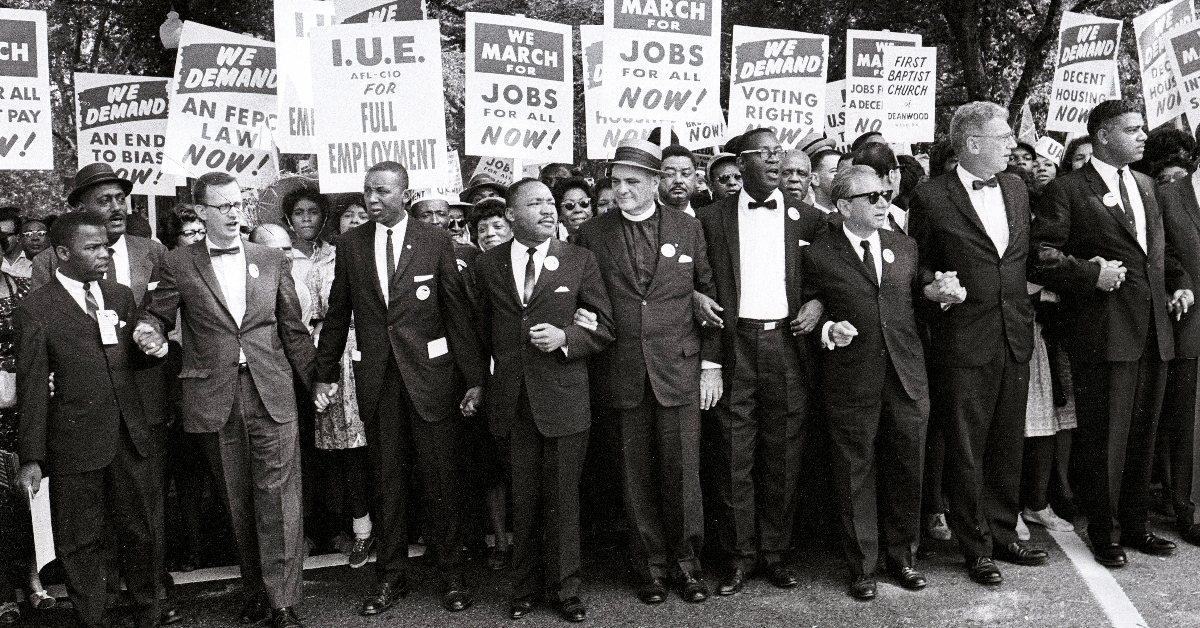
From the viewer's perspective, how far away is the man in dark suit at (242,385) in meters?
5.63

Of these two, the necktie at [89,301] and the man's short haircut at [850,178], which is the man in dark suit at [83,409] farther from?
the man's short haircut at [850,178]

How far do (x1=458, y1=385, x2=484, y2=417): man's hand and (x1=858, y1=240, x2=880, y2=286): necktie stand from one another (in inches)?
84.0

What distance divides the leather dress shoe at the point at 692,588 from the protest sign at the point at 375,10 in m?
5.39

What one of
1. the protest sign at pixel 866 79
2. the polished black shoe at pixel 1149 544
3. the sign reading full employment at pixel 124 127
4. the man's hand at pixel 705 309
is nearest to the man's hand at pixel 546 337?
the man's hand at pixel 705 309

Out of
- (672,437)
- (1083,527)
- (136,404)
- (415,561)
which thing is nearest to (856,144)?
(1083,527)

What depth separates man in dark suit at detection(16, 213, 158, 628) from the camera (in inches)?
211

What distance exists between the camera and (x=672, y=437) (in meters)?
6.01

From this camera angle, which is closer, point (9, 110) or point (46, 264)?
point (46, 264)

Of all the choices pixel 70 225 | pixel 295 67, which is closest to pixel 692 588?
pixel 70 225

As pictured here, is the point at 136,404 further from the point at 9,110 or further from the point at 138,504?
the point at 9,110

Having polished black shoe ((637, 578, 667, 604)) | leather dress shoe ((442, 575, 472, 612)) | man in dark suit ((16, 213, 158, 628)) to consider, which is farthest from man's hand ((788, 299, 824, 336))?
man in dark suit ((16, 213, 158, 628))

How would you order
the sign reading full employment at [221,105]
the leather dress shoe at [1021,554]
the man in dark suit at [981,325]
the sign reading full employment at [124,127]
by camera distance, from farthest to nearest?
the sign reading full employment at [124,127] < the sign reading full employment at [221,105] < the leather dress shoe at [1021,554] < the man in dark suit at [981,325]

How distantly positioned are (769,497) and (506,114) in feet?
11.4

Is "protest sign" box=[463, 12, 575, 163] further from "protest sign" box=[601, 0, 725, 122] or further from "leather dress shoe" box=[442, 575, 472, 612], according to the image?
"leather dress shoe" box=[442, 575, 472, 612]
